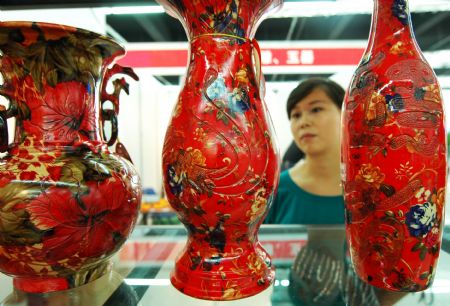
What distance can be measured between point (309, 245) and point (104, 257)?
54 centimetres

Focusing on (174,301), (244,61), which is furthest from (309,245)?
(244,61)

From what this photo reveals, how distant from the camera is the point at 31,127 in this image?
0.63m

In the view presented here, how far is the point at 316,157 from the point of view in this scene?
1222 mm


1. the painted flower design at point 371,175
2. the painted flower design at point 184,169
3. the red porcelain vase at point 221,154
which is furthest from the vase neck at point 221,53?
the painted flower design at point 371,175

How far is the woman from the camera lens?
1.16m

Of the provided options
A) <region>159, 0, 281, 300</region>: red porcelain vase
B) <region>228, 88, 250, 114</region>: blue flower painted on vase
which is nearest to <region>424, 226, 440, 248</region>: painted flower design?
<region>159, 0, 281, 300</region>: red porcelain vase

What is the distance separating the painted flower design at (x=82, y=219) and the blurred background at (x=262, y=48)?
1.79ft

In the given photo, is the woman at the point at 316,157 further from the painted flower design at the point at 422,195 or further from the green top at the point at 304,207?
the painted flower design at the point at 422,195

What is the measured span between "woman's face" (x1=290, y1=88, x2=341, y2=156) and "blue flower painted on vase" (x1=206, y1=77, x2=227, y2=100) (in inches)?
23.6

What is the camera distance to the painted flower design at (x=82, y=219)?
0.56m

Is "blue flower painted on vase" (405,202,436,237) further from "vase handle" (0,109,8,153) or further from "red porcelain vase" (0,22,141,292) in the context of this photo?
"vase handle" (0,109,8,153)

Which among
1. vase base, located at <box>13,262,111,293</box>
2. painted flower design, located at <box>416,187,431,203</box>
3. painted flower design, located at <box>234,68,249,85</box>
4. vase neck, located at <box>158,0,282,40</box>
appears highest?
vase neck, located at <box>158,0,282,40</box>

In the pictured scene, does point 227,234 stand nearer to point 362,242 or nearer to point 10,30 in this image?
point 362,242

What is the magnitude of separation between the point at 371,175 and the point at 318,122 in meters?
0.56
